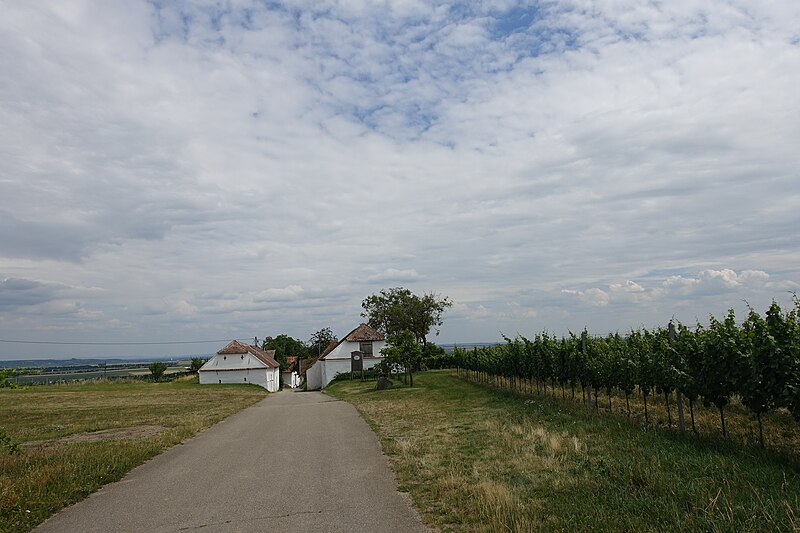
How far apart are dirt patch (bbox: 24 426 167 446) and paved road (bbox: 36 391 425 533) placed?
283 centimetres

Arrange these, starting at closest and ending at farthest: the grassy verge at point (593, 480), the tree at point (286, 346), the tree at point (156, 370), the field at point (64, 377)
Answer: the grassy verge at point (593, 480) < the field at point (64, 377) < the tree at point (156, 370) < the tree at point (286, 346)

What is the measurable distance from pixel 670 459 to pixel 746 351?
141 inches

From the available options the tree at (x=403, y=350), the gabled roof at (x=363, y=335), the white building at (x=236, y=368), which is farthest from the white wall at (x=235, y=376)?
the tree at (x=403, y=350)

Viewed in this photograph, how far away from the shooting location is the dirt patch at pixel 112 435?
15250 mm

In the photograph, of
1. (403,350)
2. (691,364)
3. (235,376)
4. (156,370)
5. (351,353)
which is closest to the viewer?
(691,364)

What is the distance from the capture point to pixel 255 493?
337 inches

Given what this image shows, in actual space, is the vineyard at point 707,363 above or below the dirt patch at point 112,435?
above

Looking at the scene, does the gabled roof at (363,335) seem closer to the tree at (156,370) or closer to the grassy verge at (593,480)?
the tree at (156,370)

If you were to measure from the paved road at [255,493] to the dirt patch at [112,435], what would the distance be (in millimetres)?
2831

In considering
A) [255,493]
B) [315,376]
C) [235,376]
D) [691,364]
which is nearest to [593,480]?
[255,493]

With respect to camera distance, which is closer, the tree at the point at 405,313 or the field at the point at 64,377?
the field at the point at 64,377

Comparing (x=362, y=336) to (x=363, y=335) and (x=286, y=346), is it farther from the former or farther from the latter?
(x=286, y=346)

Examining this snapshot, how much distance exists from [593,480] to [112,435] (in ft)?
46.9

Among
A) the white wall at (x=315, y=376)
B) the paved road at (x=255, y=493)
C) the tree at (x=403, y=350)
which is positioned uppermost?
the tree at (x=403, y=350)
